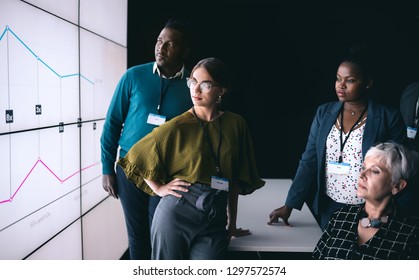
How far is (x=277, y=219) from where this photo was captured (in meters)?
1.98

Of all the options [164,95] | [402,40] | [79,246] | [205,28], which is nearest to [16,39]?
[164,95]

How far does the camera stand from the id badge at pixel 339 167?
1.87 metres

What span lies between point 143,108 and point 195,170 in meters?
0.58

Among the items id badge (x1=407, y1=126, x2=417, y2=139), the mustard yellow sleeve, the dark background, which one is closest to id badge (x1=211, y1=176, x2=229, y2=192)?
the mustard yellow sleeve

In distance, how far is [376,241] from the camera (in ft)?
5.01

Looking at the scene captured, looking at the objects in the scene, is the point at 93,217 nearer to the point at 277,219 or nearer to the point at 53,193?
the point at 53,193

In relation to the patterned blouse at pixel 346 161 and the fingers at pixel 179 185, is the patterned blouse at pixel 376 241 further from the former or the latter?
the fingers at pixel 179 185

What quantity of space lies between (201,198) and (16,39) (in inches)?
37.1

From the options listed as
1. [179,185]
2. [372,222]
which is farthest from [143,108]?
[372,222]

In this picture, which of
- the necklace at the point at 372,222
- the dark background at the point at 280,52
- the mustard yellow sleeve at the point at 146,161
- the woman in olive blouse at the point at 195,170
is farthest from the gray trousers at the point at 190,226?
the dark background at the point at 280,52

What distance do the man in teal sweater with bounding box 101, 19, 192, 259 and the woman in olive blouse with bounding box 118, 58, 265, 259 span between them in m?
0.39

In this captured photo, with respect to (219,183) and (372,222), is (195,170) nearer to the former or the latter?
(219,183)

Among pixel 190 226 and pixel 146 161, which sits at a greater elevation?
pixel 146 161

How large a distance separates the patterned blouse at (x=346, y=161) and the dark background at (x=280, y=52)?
1.21m
